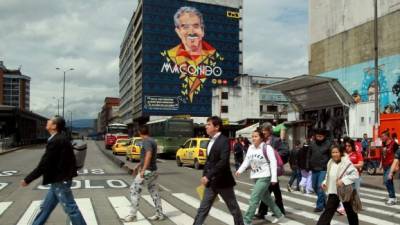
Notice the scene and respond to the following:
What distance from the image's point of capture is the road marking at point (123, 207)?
9.33 metres

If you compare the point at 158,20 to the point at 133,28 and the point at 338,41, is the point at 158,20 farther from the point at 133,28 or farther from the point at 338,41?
the point at 338,41

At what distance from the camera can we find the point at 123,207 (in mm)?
11156

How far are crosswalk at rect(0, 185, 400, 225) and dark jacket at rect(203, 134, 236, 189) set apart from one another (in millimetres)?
1934

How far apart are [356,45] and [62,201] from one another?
3975 cm

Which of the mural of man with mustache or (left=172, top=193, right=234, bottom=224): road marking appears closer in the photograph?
Answer: (left=172, top=193, right=234, bottom=224): road marking

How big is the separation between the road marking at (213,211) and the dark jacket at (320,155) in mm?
1978

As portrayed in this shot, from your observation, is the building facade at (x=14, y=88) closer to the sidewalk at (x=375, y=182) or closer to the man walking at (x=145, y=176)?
the sidewalk at (x=375, y=182)

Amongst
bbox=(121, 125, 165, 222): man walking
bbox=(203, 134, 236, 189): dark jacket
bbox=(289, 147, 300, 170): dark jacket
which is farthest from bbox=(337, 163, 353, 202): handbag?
bbox=(289, 147, 300, 170): dark jacket

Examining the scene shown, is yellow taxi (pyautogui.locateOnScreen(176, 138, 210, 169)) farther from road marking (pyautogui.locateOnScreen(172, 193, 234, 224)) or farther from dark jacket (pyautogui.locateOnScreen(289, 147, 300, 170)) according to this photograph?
road marking (pyautogui.locateOnScreen(172, 193, 234, 224))

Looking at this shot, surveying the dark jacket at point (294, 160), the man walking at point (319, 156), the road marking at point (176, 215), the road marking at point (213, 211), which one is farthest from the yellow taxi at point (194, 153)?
the man walking at point (319, 156)

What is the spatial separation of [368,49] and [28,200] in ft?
114

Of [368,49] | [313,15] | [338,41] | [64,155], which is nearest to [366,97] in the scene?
[368,49]

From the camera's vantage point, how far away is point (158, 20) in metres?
109

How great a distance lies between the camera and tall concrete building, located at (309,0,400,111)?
38375mm
